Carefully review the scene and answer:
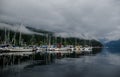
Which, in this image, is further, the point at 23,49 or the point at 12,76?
the point at 23,49

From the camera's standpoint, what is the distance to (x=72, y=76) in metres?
45.3

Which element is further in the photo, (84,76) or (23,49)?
(23,49)

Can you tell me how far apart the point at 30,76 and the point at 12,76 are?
12.1 ft

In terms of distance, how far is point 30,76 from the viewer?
142ft

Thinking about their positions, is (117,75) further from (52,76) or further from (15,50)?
(15,50)

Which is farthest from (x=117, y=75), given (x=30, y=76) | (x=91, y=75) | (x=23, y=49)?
(x=23, y=49)

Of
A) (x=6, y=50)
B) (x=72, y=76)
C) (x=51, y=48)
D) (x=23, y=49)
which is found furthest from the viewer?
(x=51, y=48)

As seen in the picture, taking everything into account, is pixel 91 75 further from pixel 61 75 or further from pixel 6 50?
pixel 6 50

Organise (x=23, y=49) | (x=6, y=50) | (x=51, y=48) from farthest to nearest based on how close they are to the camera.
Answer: (x=51, y=48)
(x=23, y=49)
(x=6, y=50)

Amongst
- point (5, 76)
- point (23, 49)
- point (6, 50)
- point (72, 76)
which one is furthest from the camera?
point (23, 49)

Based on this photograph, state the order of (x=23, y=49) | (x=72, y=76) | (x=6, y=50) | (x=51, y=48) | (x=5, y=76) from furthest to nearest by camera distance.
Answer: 1. (x=51, y=48)
2. (x=23, y=49)
3. (x=6, y=50)
4. (x=72, y=76)
5. (x=5, y=76)

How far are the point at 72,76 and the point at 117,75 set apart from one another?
35.6ft

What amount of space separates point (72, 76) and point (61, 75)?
2605 millimetres

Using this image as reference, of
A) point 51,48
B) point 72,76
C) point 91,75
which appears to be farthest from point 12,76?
point 51,48
